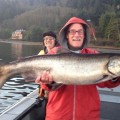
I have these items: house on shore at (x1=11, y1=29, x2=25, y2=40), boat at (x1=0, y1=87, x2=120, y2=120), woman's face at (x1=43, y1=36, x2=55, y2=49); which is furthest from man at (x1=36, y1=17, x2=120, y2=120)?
house on shore at (x1=11, y1=29, x2=25, y2=40)

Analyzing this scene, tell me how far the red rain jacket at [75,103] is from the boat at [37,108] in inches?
49.9

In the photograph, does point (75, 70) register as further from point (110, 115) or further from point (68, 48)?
point (110, 115)

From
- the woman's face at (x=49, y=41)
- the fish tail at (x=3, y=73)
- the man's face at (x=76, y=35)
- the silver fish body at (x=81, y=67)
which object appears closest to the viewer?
the silver fish body at (x=81, y=67)

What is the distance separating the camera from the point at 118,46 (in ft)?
168

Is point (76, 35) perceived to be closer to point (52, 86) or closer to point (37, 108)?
point (52, 86)

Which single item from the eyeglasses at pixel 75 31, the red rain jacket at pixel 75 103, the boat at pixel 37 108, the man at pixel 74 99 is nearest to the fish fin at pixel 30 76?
the man at pixel 74 99

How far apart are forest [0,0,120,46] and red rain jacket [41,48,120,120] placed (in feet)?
155

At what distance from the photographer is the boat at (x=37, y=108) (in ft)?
14.3

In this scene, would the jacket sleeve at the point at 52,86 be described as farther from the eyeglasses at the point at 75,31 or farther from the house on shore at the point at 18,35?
the house on shore at the point at 18,35

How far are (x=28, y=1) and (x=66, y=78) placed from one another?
125364 millimetres

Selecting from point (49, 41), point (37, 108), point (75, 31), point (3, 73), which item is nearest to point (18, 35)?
point (49, 41)

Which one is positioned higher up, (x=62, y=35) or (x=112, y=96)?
(x=62, y=35)

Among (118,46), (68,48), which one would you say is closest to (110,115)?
(68,48)

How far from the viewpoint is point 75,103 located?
2.98 meters
